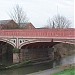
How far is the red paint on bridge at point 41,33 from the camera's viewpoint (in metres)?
32.8

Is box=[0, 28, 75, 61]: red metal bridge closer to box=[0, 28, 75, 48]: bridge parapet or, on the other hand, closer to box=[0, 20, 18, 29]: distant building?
box=[0, 28, 75, 48]: bridge parapet

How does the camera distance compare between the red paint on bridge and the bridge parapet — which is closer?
the red paint on bridge

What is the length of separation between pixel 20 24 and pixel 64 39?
24.5m

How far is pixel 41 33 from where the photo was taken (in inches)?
1373

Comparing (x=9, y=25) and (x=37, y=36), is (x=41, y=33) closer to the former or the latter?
(x=37, y=36)

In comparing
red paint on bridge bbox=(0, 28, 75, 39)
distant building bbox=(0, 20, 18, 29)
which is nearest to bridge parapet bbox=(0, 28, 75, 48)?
red paint on bridge bbox=(0, 28, 75, 39)

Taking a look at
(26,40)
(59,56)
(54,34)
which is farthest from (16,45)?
(59,56)

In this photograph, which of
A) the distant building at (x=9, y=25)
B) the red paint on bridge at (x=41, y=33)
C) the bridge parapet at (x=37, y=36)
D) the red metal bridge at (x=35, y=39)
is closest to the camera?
the red paint on bridge at (x=41, y=33)

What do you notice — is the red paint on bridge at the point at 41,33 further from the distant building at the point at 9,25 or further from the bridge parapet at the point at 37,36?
the distant building at the point at 9,25

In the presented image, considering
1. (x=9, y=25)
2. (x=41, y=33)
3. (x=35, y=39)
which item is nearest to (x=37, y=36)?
(x=35, y=39)

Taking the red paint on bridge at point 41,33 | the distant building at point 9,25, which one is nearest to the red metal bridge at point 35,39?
the red paint on bridge at point 41,33

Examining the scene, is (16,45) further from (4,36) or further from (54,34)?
(54,34)

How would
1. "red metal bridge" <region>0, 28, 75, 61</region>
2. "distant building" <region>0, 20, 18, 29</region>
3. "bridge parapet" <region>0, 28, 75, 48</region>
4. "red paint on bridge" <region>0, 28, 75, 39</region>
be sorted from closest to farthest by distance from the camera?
"red paint on bridge" <region>0, 28, 75, 39</region>
"bridge parapet" <region>0, 28, 75, 48</region>
"red metal bridge" <region>0, 28, 75, 61</region>
"distant building" <region>0, 20, 18, 29</region>

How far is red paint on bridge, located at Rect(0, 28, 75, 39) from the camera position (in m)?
32.8
